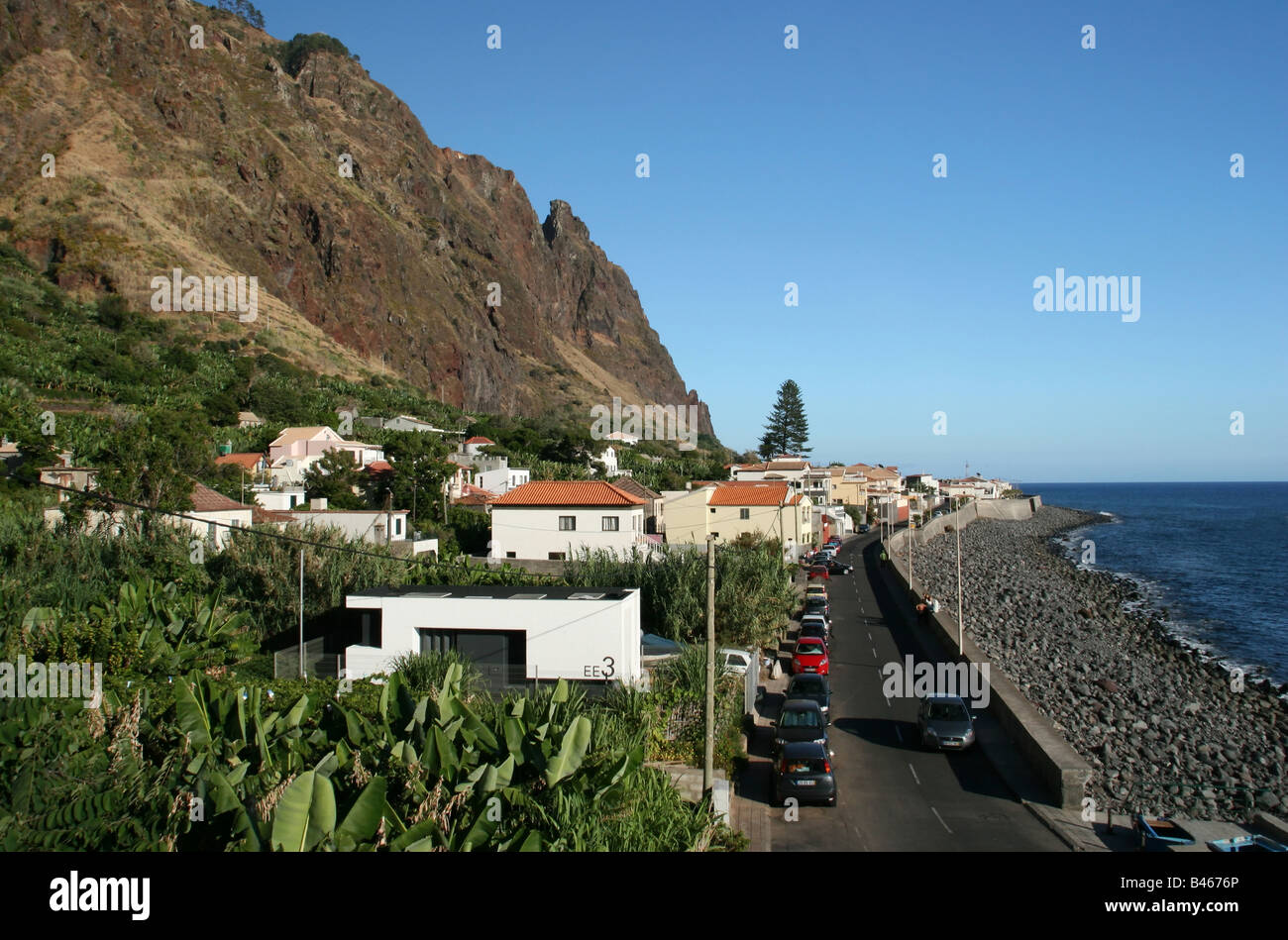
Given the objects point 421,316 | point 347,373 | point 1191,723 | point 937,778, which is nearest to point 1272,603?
point 1191,723

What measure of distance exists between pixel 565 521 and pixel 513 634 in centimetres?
2097

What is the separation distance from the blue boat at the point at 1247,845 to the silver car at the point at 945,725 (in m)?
6.06

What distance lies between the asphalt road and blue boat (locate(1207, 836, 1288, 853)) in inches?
99.0

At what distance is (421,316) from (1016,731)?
134m

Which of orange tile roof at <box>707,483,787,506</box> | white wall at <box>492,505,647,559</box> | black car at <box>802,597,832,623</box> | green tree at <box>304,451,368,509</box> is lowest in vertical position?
black car at <box>802,597,832,623</box>

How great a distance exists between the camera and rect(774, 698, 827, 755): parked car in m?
20.2

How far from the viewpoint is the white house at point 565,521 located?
44.1 m

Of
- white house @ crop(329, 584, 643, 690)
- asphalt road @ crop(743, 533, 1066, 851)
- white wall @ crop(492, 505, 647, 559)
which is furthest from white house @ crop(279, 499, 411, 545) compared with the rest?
asphalt road @ crop(743, 533, 1066, 851)

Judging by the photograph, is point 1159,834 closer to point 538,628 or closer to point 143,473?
point 538,628

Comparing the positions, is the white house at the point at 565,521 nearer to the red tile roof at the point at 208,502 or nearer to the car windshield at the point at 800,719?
the red tile roof at the point at 208,502

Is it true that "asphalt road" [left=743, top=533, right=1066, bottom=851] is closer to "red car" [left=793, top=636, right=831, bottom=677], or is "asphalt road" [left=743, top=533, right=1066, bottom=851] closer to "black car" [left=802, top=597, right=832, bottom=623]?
"red car" [left=793, top=636, right=831, bottom=677]

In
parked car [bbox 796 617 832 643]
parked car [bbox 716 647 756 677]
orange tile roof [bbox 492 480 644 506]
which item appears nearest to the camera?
parked car [bbox 716 647 756 677]

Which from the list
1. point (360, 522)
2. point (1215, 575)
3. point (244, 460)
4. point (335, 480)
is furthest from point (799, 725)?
point (1215, 575)
